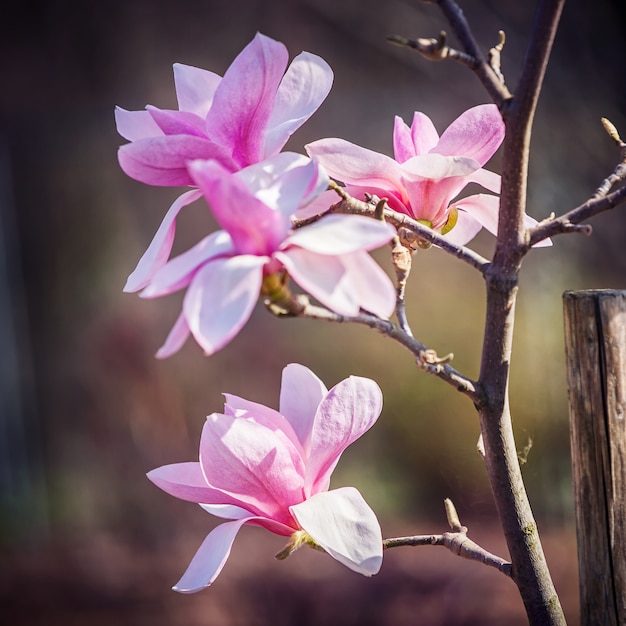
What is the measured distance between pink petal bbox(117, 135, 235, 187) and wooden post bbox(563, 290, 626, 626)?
0.27 metres

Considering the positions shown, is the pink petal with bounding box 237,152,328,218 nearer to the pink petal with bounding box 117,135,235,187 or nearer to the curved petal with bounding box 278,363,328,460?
the pink petal with bounding box 117,135,235,187

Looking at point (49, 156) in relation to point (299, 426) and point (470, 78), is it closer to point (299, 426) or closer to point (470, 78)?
point (470, 78)

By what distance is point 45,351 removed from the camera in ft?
7.59

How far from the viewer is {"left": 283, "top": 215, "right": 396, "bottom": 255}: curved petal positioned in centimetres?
28

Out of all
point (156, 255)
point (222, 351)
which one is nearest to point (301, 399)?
point (156, 255)

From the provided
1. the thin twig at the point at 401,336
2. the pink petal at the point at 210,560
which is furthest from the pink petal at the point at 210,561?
the thin twig at the point at 401,336

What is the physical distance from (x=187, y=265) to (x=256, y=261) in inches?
1.2

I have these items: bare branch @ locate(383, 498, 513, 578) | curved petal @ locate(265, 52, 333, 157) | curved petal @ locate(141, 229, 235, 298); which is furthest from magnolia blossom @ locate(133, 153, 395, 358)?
bare branch @ locate(383, 498, 513, 578)

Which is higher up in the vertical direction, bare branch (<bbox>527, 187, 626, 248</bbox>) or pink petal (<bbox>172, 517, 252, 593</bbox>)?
bare branch (<bbox>527, 187, 626, 248</bbox>)

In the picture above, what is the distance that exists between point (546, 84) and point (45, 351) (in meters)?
1.80

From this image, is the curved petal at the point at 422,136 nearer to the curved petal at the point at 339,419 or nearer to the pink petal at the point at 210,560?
the curved petal at the point at 339,419

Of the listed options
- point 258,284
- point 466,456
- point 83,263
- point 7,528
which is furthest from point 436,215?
point 7,528

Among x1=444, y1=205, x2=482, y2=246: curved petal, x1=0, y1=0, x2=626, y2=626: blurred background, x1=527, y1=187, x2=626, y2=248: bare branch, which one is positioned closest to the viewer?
x1=527, y1=187, x2=626, y2=248: bare branch

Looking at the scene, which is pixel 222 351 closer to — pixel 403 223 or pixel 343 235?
pixel 403 223
